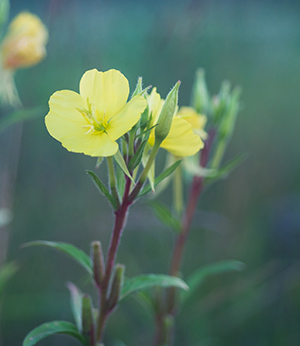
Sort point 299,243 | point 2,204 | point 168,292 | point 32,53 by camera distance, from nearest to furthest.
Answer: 1. point 168,292
2. point 32,53
3. point 2,204
4. point 299,243

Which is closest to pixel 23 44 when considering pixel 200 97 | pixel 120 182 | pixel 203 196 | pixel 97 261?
pixel 200 97

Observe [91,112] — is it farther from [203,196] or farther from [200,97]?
[203,196]

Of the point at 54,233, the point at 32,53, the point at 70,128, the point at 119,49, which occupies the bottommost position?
the point at 54,233

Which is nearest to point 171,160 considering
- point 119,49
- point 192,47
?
point 192,47

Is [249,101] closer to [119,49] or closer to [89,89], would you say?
[119,49]

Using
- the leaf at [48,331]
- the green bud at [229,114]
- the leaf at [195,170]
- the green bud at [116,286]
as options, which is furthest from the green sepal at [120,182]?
the green bud at [229,114]

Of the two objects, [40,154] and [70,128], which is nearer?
[70,128]

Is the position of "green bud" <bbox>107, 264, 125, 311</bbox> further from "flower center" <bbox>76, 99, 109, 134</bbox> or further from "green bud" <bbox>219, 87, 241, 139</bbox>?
"green bud" <bbox>219, 87, 241, 139</bbox>

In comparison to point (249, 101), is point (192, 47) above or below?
above
